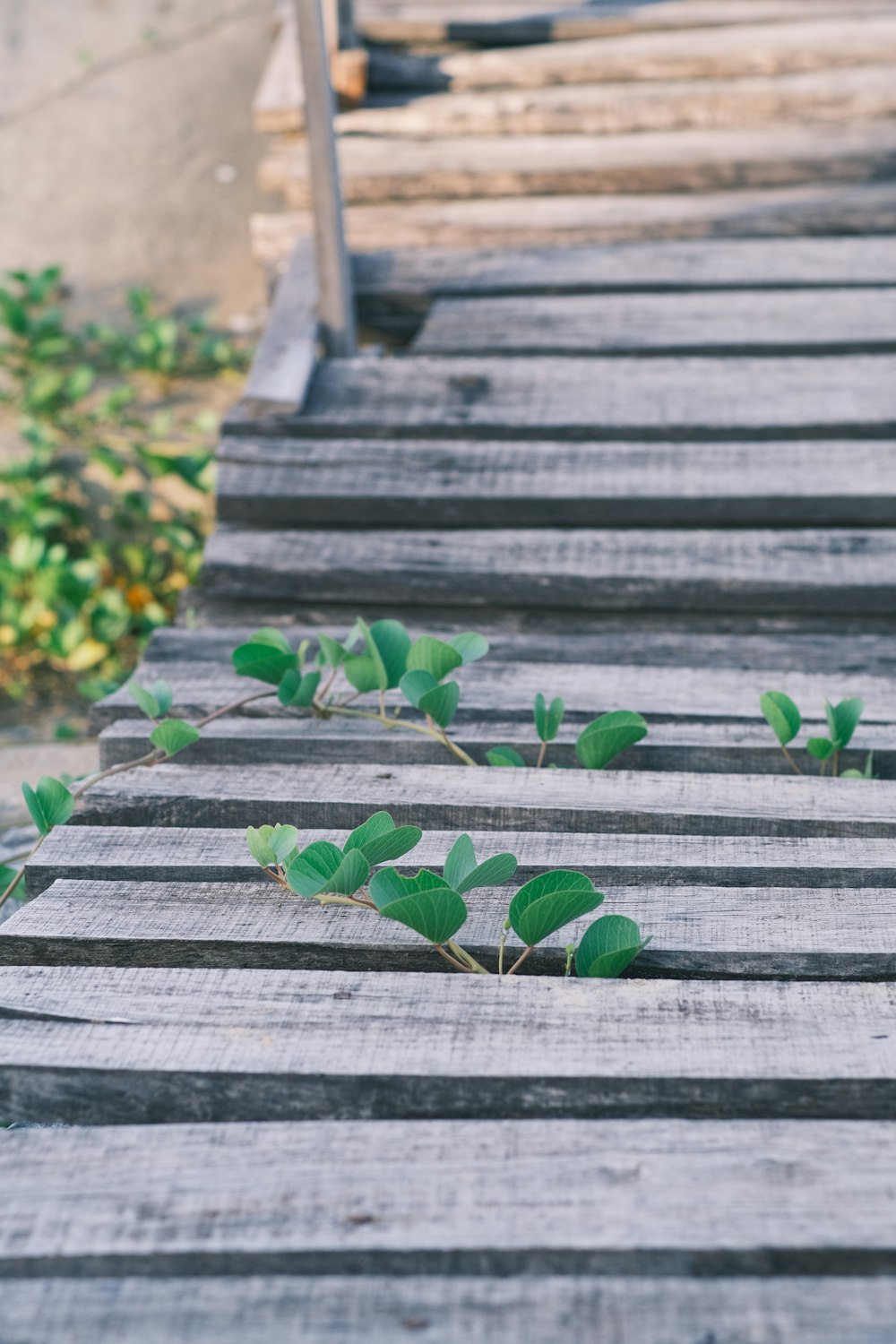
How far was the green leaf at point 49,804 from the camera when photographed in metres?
1.38

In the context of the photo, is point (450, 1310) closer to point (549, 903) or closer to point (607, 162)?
point (549, 903)

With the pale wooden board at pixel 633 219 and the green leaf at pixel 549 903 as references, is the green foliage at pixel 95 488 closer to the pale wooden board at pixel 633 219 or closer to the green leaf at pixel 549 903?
the pale wooden board at pixel 633 219

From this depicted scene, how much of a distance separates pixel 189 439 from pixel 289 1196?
3.46 m

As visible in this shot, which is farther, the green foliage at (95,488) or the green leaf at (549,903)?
the green foliage at (95,488)

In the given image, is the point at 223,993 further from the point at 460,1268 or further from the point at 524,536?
the point at 524,536

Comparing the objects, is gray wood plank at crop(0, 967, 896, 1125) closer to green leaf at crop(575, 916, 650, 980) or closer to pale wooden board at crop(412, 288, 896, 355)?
green leaf at crop(575, 916, 650, 980)

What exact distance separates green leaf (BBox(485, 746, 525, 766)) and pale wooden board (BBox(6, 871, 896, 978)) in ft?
0.80

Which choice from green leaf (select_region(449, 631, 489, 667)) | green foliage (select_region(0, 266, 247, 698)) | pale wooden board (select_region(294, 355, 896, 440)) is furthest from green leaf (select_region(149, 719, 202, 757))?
green foliage (select_region(0, 266, 247, 698))

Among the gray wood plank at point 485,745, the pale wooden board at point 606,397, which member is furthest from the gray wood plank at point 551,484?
the gray wood plank at point 485,745

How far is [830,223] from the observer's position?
3004 mm

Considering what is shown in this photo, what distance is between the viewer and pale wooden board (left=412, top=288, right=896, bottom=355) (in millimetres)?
2557

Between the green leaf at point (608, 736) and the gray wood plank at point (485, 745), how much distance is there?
0.09m

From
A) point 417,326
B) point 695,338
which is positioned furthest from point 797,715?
point 417,326

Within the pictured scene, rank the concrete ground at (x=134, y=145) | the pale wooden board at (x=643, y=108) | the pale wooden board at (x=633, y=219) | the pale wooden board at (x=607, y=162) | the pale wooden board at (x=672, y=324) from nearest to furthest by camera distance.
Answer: the pale wooden board at (x=672, y=324) < the pale wooden board at (x=633, y=219) < the pale wooden board at (x=607, y=162) < the pale wooden board at (x=643, y=108) < the concrete ground at (x=134, y=145)
